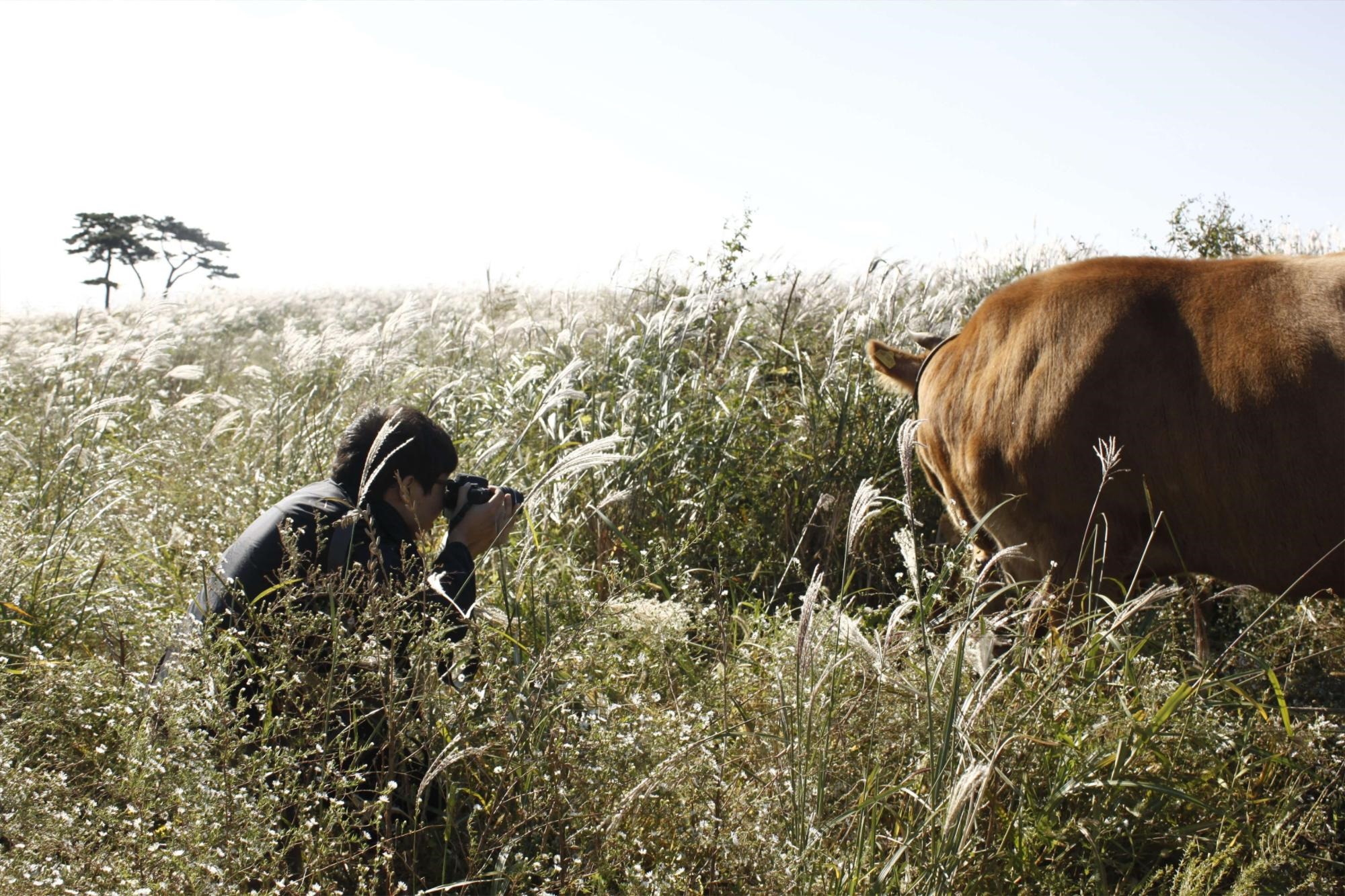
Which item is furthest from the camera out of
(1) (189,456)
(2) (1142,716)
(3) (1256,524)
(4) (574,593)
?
(1) (189,456)

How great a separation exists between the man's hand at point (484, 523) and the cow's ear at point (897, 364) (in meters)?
1.83

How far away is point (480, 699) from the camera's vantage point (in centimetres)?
249

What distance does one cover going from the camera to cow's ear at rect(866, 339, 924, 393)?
13.6ft

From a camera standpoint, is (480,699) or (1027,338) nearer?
(480,699)

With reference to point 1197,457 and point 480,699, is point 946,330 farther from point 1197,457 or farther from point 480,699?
point 480,699

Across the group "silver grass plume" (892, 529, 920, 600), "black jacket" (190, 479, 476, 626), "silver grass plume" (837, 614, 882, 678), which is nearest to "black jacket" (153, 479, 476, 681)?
"black jacket" (190, 479, 476, 626)

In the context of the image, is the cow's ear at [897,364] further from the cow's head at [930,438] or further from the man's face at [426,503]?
the man's face at [426,503]

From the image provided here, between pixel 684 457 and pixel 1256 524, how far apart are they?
7.90ft

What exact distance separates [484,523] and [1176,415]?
2.31 metres

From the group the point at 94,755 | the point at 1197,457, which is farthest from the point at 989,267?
the point at 94,755

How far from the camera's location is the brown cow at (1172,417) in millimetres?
3109

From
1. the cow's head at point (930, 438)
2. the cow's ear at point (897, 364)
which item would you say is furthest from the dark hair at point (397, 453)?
the cow's ear at point (897, 364)

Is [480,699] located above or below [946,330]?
below

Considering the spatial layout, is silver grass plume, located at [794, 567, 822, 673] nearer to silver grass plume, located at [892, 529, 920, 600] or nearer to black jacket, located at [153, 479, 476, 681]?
silver grass plume, located at [892, 529, 920, 600]
